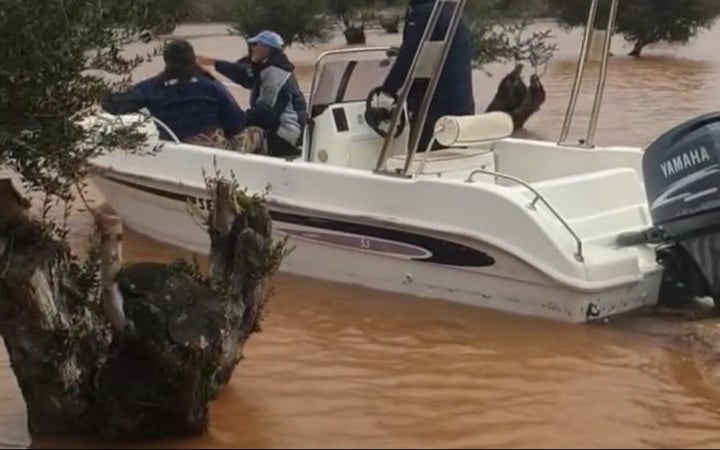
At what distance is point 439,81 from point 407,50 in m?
0.31

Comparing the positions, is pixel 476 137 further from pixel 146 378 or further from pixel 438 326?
pixel 146 378

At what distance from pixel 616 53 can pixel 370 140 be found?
78.5 feet

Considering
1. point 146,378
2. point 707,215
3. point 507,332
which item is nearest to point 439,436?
point 146,378

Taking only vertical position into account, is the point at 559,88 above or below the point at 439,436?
below

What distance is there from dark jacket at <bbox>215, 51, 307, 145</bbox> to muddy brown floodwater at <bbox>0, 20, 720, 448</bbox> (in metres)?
1.56

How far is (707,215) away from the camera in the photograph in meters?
7.43

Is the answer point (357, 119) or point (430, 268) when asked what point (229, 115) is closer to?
point (357, 119)

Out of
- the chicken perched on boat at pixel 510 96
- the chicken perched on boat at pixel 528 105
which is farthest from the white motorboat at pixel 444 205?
the chicken perched on boat at pixel 510 96

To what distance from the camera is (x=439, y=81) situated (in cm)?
890

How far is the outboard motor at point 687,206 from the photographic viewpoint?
745 centimetres

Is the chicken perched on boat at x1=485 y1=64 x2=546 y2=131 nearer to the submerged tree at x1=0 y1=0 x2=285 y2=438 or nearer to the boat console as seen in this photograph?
the boat console

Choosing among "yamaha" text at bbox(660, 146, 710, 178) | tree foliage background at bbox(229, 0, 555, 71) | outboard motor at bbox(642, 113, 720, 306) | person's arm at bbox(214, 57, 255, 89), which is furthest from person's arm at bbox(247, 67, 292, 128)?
tree foliage background at bbox(229, 0, 555, 71)

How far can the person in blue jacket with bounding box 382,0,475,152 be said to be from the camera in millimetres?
8734

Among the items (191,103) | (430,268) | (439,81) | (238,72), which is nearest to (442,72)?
(439,81)
